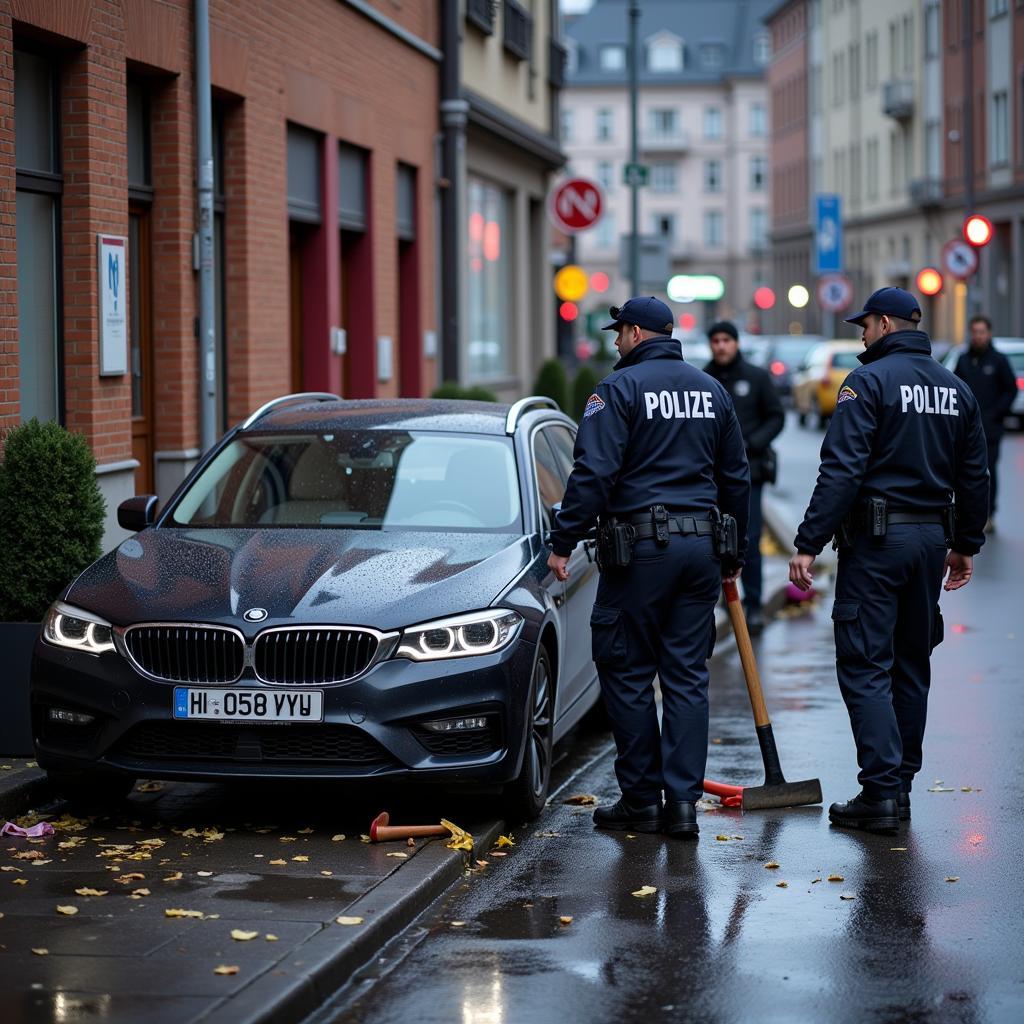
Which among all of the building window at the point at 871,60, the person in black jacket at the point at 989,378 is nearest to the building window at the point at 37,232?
the person in black jacket at the point at 989,378

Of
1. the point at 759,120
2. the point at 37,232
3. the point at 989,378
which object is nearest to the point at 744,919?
the point at 37,232

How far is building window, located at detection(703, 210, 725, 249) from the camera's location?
122 m

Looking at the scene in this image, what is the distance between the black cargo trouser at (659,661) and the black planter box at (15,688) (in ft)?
7.77

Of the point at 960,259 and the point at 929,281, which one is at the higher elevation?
the point at 960,259

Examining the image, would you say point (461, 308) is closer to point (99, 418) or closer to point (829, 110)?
point (99, 418)

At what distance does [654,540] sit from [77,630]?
2.07m

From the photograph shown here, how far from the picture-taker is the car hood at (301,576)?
7383mm

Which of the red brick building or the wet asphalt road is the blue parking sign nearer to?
the red brick building

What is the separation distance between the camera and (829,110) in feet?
274

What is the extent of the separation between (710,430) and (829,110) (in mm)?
78267

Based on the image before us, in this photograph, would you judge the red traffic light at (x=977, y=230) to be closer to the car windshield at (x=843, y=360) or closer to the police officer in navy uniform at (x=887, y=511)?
the car windshield at (x=843, y=360)

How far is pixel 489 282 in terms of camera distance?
26.8 metres

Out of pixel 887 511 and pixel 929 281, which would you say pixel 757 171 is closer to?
pixel 929 281

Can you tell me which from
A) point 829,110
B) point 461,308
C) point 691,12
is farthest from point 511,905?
point 691,12
